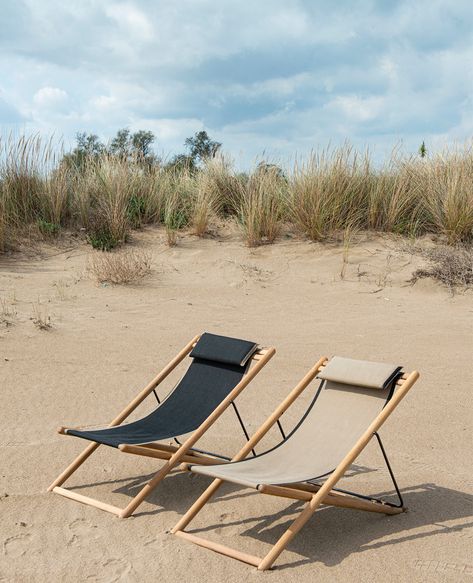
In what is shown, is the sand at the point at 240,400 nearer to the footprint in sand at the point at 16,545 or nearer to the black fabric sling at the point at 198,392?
the footprint in sand at the point at 16,545

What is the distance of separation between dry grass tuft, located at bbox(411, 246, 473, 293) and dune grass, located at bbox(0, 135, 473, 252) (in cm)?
79

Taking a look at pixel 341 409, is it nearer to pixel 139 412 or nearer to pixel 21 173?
pixel 139 412

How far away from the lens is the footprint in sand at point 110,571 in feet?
10.7

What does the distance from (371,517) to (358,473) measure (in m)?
0.65

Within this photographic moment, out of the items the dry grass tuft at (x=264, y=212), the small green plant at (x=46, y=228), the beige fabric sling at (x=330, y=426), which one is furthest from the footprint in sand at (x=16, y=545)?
the small green plant at (x=46, y=228)

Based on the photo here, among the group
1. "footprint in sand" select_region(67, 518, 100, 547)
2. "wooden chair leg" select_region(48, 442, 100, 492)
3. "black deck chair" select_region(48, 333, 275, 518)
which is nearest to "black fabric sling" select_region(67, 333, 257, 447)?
"black deck chair" select_region(48, 333, 275, 518)

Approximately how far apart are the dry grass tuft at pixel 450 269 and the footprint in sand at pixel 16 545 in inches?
283

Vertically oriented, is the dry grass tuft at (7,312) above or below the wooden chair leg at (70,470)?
above

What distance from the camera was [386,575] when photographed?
3285 millimetres

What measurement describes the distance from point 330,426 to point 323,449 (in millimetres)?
182

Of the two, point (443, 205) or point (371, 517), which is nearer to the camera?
point (371, 517)

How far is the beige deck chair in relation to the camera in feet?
11.2

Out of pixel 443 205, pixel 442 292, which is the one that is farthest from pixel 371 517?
pixel 443 205

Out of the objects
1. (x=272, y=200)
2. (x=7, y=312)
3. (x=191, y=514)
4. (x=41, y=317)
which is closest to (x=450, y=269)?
(x=272, y=200)
